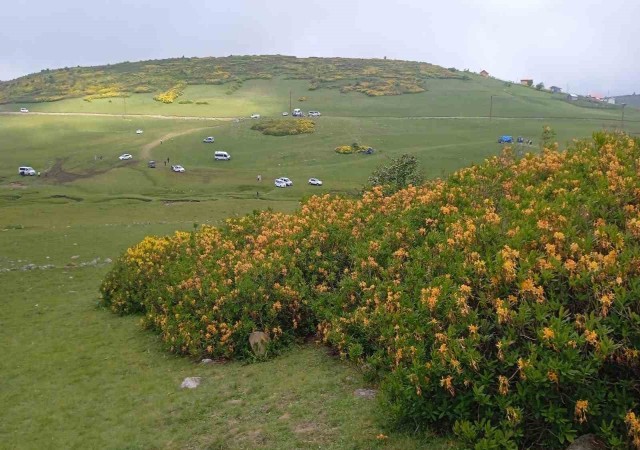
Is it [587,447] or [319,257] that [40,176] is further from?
[587,447]

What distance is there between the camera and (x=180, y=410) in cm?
845

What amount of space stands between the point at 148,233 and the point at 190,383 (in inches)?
694

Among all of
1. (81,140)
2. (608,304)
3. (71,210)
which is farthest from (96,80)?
(608,304)

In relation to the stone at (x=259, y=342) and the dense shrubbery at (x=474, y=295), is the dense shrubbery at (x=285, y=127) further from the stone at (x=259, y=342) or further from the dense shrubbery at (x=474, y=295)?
the stone at (x=259, y=342)

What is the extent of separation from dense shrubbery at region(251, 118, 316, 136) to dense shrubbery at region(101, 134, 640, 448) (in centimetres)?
6170

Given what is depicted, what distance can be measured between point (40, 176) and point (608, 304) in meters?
58.4

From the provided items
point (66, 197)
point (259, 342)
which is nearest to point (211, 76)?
point (66, 197)

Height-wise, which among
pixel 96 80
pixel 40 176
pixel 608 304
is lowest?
pixel 40 176

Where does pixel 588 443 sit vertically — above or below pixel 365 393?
above

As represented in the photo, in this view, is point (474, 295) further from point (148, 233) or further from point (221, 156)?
point (221, 156)

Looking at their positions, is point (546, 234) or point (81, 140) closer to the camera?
point (546, 234)

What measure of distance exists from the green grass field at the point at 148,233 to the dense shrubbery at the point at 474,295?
0.67 meters

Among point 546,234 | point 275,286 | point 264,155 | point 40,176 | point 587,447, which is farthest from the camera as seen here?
point 264,155

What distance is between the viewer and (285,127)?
74.6 metres
